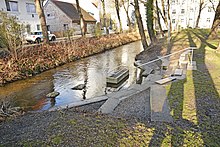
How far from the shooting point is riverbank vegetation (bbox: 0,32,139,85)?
994 cm

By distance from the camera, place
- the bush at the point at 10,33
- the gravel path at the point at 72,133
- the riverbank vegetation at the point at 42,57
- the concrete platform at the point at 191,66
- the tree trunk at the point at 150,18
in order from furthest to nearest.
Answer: the tree trunk at the point at 150,18
the bush at the point at 10,33
the riverbank vegetation at the point at 42,57
the concrete platform at the point at 191,66
the gravel path at the point at 72,133

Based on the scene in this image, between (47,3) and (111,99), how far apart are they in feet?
116

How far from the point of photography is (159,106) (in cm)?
461

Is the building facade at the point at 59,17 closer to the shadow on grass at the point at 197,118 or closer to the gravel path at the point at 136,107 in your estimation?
the gravel path at the point at 136,107

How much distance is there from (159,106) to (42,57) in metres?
9.53

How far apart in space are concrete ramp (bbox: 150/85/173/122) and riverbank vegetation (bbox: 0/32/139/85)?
746 centimetres

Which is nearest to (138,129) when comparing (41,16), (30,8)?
(41,16)

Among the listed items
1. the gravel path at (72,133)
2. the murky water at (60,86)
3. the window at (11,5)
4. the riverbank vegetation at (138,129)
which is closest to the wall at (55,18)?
the window at (11,5)

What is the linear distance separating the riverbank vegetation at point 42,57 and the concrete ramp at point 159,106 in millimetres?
7465

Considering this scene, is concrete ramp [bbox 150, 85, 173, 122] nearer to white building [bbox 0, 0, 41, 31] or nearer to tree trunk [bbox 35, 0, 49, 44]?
tree trunk [bbox 35, 0, 49, 44]

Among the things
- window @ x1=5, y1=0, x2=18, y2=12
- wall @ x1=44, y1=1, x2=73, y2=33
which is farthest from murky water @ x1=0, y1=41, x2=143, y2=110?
wall @ x1=44, y1=1, x2=73, y2=33

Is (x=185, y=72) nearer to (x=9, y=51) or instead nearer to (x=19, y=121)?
(x=19, y=121)

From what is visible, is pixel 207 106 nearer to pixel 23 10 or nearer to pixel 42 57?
pixel 42 57

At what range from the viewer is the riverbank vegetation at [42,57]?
9.94 metres
